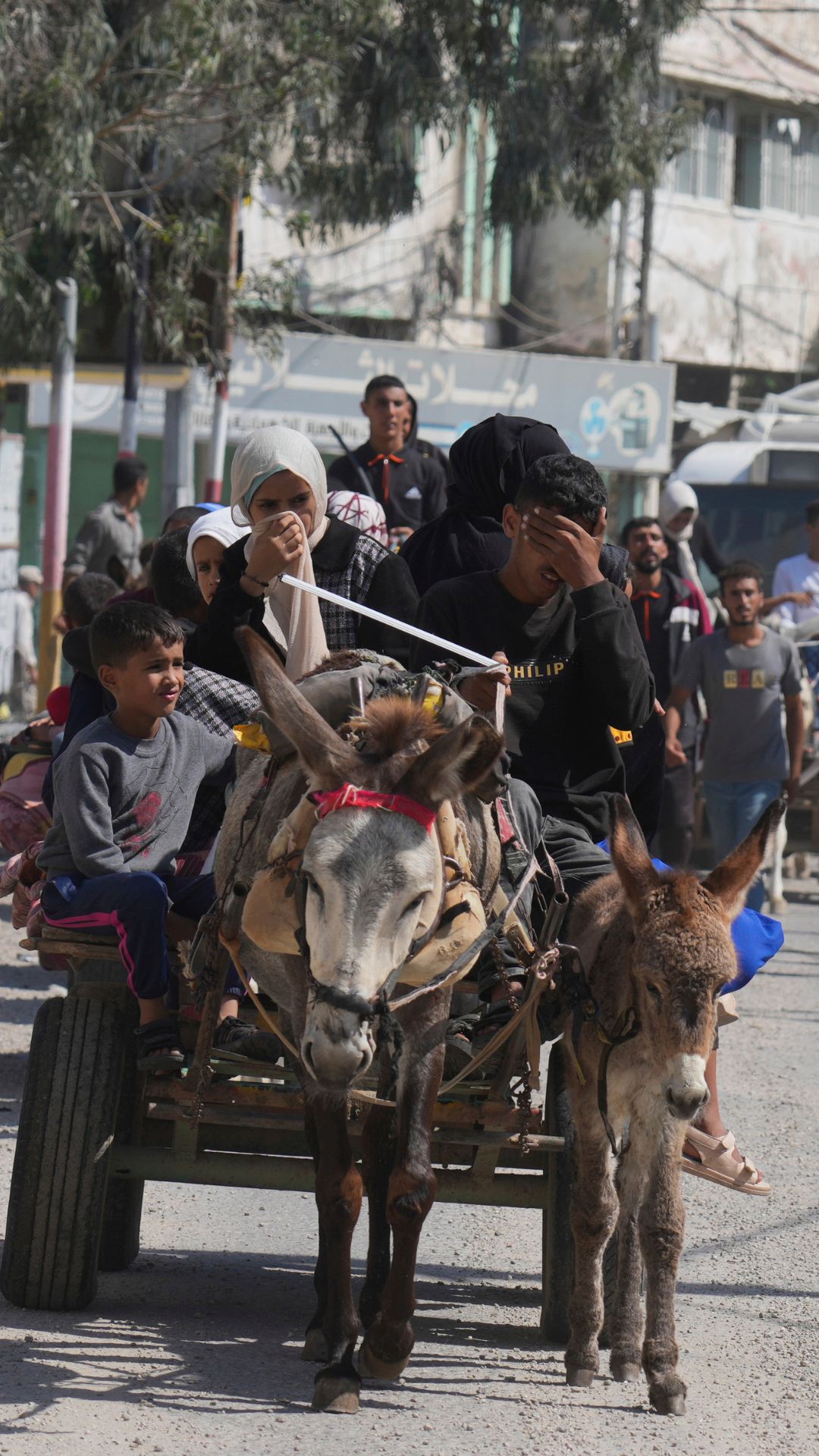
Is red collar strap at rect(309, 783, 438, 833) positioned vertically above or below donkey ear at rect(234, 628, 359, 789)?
below

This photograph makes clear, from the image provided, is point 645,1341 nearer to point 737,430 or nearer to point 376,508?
point 376,508

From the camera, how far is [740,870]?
4465 mm

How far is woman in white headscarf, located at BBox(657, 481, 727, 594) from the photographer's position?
14438 millimetres

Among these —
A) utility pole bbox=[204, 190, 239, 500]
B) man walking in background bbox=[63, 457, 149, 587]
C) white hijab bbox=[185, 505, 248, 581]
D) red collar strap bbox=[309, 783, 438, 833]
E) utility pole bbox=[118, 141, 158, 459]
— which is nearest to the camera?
red collar strap bbox=[309, 783, 438, 833]

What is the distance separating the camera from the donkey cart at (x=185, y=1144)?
15.6ft

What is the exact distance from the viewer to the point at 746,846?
4496 mm

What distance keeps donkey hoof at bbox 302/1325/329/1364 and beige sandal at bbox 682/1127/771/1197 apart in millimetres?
1278

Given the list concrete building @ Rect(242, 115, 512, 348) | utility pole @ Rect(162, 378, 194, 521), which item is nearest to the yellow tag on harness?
utility pole @ Rect(162, 378, 194, 521)

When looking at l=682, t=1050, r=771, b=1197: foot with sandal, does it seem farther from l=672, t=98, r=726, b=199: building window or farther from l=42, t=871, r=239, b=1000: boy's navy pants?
l=672, t=98, r=726, b=199: building window

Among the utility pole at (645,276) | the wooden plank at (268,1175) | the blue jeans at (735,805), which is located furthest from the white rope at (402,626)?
the utility pole at (645,276)

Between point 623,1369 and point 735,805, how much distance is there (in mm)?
7904

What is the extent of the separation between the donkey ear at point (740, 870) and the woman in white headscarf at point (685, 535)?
947 centimetres

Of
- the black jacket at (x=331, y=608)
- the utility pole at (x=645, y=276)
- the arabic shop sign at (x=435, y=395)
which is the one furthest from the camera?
the utility pole at (x=645, y=276)

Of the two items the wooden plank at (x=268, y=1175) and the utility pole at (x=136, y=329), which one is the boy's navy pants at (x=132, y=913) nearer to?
the wooden plank at (x=268, y=1175)
